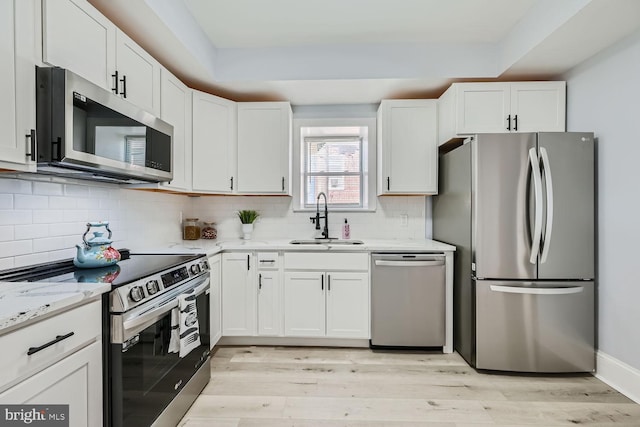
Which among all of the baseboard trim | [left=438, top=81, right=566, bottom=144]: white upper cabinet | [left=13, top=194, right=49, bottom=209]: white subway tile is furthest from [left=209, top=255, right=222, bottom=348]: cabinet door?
the baseboard trim

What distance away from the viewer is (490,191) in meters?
2.47

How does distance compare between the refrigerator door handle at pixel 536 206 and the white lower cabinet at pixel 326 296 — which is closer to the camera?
the refrigerator door handle at pixel 536 206

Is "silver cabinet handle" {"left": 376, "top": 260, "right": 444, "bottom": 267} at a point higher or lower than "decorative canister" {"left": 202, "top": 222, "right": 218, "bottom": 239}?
lower

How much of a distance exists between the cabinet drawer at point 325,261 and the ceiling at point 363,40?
1.56 metres

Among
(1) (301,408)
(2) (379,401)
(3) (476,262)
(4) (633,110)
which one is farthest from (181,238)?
(4) (633,110)

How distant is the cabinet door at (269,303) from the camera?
296 cm

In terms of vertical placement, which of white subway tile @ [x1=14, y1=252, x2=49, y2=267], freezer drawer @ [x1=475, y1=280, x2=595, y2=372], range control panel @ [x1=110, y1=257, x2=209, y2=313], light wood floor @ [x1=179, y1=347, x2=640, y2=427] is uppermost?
white subway tile @ [x1=14, y1=252, x2=49, y2=267]

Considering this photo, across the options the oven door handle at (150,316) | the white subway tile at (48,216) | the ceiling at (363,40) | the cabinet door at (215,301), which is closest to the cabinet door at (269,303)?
the cabinet door at (215,301)

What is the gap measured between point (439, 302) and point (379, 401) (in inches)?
41.7

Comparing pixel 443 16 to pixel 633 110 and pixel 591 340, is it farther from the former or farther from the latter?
pixel 591 340

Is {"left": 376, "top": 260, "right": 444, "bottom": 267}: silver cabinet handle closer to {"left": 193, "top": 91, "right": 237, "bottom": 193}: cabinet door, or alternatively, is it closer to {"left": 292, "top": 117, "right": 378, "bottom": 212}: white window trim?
{"left": 292, "top": 117, "right": 378, "bottom": 212}: white window trim

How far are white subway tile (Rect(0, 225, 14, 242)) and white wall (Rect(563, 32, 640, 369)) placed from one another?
367cm

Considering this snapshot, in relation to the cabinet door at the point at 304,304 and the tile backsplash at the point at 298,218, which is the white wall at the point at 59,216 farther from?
the cabinet door at the point at 304,304

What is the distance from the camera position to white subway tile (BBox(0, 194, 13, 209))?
1565 millimetres
